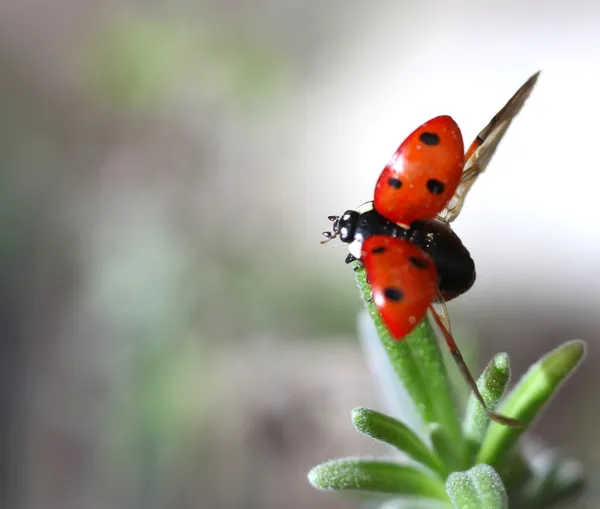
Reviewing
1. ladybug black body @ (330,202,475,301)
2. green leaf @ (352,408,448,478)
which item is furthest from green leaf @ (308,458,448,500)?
ladybug black body @ (330,202,475,301)

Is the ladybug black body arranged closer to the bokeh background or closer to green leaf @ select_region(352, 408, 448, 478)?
green leaf @ select_region(352, 408, 448, 478)

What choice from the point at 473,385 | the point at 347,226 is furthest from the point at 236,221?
the point at 473,385

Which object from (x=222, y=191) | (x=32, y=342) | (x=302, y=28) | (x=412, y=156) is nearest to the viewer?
(x=412, y=156)

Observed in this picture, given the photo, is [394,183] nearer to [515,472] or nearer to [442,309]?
[442,309]

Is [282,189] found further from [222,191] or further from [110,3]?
[110,3]

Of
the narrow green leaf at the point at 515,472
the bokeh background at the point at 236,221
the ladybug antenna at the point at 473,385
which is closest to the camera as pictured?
the ladybug antenna at the point at 473,385

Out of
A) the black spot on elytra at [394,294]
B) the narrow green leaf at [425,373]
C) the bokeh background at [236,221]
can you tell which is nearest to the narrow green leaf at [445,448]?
the narrow green leaf at [425,373]

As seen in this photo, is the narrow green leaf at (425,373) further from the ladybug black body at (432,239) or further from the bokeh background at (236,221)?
the bokeh background at (236,221)

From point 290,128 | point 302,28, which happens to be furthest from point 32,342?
point 302,28
